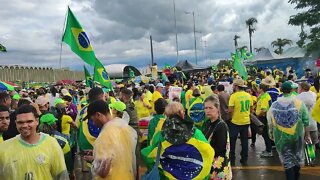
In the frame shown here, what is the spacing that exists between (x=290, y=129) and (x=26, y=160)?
4.41 metres

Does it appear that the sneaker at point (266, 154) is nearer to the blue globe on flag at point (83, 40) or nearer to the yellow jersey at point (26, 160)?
the blue globe on flag at point (83, 40)

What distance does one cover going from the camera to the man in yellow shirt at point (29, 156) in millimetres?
3256

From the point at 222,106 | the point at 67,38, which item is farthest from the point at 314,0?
the point at 67,38

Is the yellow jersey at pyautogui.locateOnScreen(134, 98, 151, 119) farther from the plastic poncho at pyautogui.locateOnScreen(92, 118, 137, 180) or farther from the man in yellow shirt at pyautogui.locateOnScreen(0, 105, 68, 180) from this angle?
the man in yellow shirt at pyautogui.locateOnScreen(0, 105, 68, 180)

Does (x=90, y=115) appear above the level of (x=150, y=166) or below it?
above

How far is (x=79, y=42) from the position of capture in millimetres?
7844

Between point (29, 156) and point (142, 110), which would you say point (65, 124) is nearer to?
point (142, 110)

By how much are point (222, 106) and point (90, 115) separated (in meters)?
6.31

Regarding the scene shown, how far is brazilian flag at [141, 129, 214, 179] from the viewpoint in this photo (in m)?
3.69

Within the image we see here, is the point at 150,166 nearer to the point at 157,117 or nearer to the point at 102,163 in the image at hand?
the point at 102,163

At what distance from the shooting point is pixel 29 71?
54.1 meters

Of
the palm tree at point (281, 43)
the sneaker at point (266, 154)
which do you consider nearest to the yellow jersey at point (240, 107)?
the sneaker at point (266, 154)

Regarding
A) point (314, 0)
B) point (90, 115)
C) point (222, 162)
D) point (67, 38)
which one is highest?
point (314, 0)

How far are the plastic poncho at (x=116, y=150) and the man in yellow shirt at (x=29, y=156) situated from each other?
0.34 m
